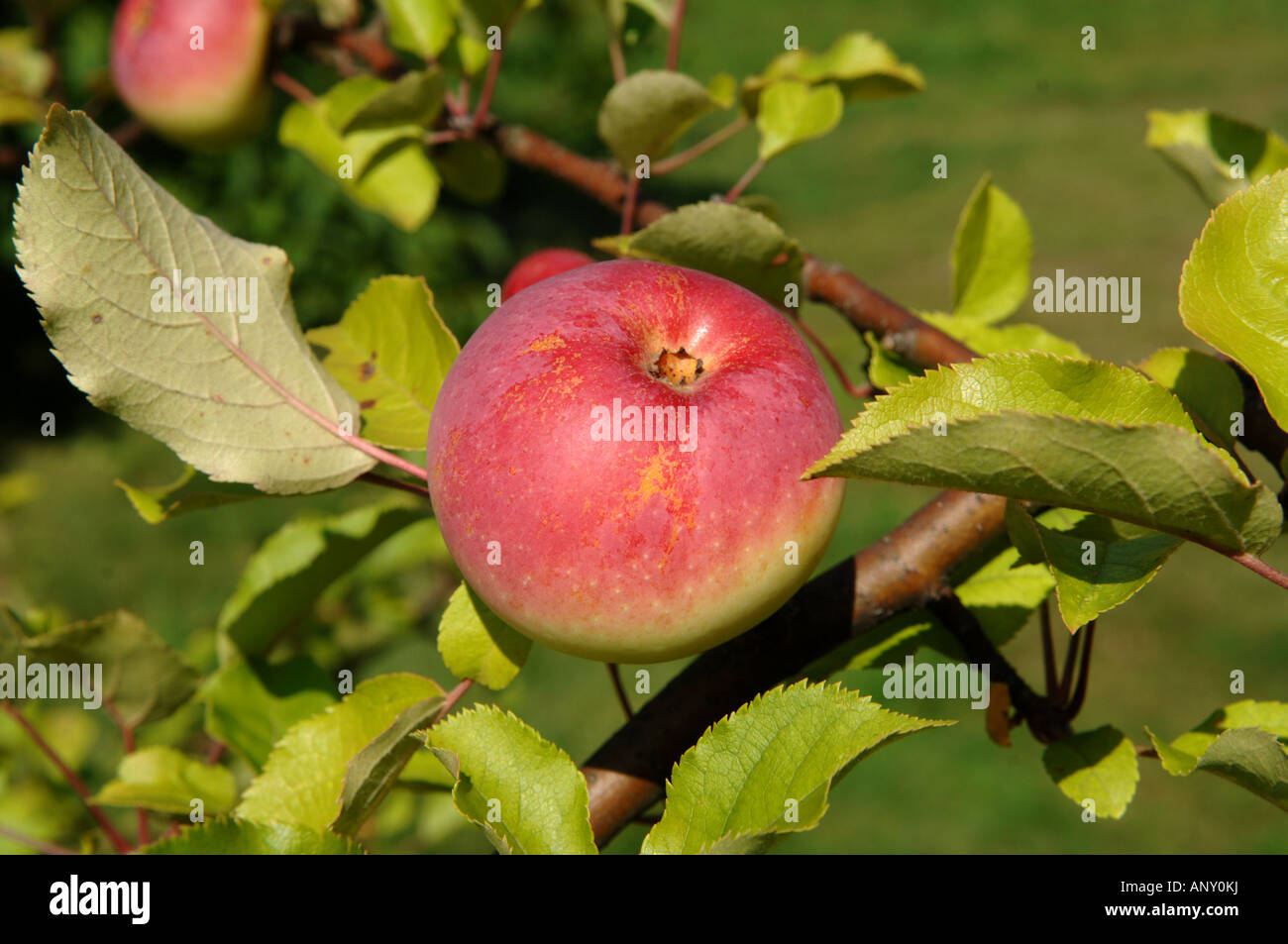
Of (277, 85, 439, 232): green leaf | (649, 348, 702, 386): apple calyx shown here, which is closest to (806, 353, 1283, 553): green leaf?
(649, 348, 702, 386): apple calyx

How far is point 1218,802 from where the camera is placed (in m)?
2.12

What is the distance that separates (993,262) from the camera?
0.93 m

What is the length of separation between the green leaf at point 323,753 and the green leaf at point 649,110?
0.53 m

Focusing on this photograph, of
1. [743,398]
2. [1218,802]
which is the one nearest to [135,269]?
[743,398]

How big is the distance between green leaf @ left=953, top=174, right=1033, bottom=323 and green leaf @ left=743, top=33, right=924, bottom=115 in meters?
0.16

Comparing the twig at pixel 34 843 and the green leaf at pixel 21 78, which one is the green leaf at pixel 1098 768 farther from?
the green leaf at pixel 21 78

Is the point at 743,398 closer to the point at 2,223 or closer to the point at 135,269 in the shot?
the point at 135,269

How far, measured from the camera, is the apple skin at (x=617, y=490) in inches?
19.4

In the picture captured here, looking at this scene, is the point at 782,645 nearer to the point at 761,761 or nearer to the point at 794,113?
the point at 761,761

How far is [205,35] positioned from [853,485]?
2428 millimetres

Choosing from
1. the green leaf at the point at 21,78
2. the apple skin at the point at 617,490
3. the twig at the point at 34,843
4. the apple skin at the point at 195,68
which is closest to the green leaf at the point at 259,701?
the twig at the point at 34,843

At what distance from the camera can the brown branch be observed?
24.3 inches

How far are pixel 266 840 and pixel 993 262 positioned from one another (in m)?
0.77

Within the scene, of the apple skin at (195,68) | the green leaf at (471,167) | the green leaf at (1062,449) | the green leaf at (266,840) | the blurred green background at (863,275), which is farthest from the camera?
the blurred green background at (863,275)
